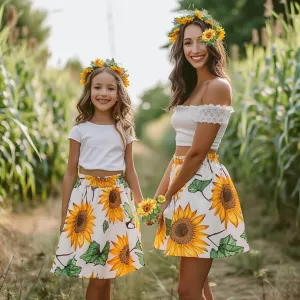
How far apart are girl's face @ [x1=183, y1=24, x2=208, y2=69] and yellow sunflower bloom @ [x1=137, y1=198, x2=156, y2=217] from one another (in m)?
0.63

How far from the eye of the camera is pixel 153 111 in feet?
72.5

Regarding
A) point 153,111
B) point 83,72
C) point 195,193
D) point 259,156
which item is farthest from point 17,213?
point 153,111

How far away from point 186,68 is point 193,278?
0.97m

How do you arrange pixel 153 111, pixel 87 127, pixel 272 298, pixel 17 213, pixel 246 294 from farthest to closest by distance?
pixel 153 111, pixel 17 213, pixel 246 294, pixel 272 298, pixel 87 127

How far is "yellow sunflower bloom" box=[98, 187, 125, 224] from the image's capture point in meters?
2.45

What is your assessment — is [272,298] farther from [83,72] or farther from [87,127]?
[83,72]

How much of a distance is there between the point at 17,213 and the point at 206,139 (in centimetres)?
325

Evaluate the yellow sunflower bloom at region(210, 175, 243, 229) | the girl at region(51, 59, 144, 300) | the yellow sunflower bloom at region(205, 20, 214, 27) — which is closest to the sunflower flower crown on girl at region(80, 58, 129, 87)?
the girl at region(51, 59, 144, 300)

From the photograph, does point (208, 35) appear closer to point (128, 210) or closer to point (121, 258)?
point (128, 210)

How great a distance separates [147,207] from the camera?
2271mm

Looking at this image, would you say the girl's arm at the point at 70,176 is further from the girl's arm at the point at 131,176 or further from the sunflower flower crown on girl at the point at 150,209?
the sunflower flower crown on girl at the point at 150,209

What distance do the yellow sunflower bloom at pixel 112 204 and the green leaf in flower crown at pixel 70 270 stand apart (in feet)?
0.84

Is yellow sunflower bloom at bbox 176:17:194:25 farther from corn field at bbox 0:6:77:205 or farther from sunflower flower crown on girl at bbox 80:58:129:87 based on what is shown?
corn field at bbox 0:6:77:205

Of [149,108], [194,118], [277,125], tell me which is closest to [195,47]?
[194,118]
